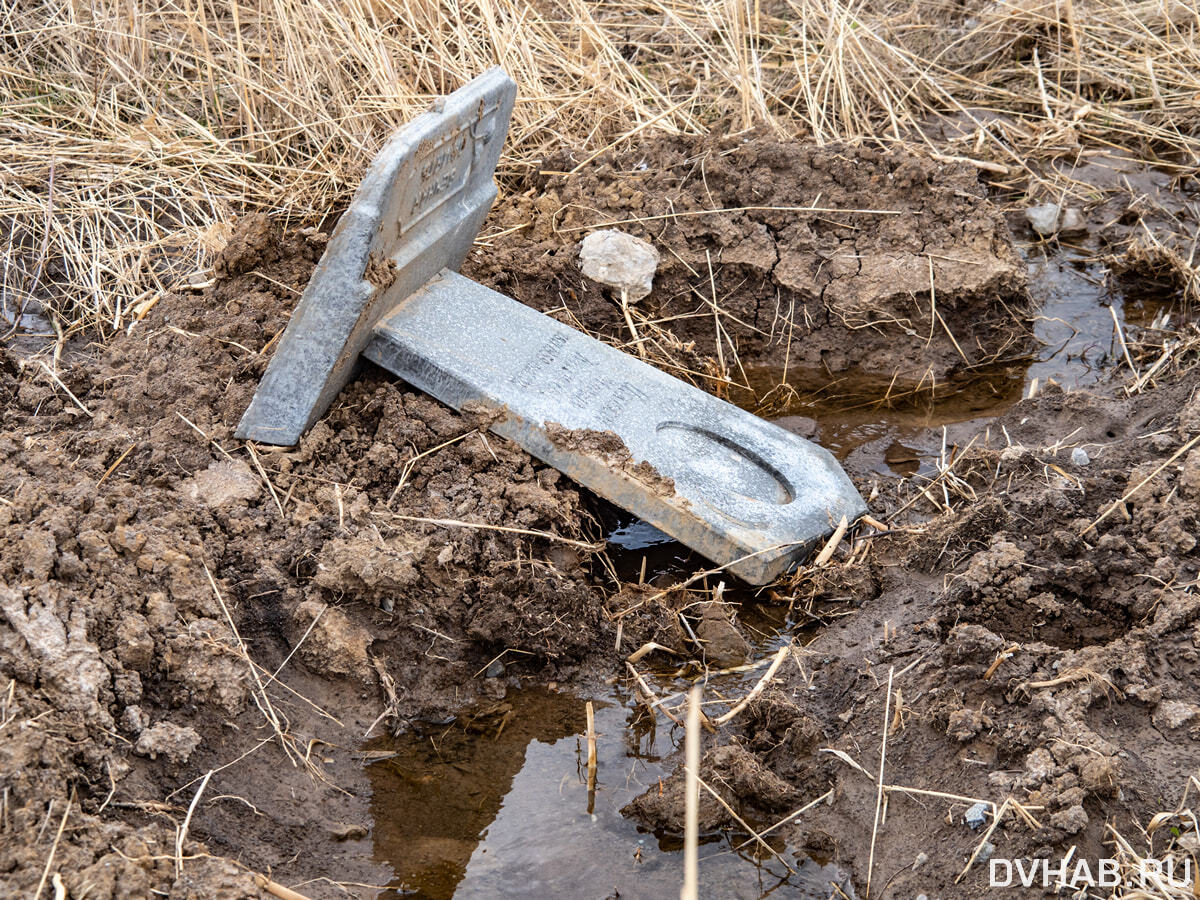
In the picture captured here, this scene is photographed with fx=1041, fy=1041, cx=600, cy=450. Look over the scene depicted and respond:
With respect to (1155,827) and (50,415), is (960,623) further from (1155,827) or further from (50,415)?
(50,415)

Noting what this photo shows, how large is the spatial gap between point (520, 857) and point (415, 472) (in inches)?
42.8

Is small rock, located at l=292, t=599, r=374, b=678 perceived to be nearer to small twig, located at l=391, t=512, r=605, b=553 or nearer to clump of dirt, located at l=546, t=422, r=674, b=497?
small twig, located at l=391, t=512, r=605, b=553

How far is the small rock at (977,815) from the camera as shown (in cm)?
207

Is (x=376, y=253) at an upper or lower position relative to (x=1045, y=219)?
upper

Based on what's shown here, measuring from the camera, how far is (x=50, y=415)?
9.78 ft

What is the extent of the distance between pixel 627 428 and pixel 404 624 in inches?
33.2

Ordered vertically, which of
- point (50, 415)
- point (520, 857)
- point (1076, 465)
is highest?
point (50, 415)

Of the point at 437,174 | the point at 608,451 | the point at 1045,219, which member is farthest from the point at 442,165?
the point at 1045,219

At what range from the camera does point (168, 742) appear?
211 cm

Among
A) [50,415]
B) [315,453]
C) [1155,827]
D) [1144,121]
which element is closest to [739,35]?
[1144,121]

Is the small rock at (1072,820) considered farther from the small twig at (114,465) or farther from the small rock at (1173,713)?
the small twig at (114,465)

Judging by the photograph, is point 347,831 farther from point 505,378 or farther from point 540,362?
point 540,362

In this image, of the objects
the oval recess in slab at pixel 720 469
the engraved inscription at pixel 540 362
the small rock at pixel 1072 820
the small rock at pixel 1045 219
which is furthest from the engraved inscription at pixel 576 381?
the small rock at pixel 1045 219

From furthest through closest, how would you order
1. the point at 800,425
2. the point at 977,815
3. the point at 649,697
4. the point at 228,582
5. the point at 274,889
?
the point at 800,425
the point at 649,697
the point at 228,582
the point at 977,815
the point at 274,889
